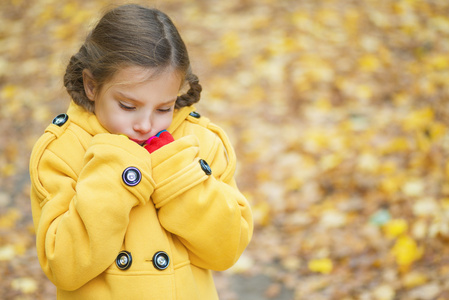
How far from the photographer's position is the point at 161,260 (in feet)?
6.01

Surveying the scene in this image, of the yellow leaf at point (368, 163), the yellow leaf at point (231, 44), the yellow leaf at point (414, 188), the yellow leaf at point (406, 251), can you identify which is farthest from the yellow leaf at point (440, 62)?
the yellow leaf at point (406, 251)

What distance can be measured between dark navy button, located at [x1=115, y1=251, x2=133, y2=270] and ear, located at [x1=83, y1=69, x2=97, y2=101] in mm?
578

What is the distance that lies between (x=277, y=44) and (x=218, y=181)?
4.61m

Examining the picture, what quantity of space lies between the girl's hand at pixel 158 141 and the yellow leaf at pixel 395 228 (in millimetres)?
2395

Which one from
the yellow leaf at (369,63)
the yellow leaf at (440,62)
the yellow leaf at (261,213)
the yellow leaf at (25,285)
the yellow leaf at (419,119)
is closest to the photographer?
the yellow leaf at (25,285)

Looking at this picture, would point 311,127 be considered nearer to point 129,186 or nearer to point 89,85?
point 89,85

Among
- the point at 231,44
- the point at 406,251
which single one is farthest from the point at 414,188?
the point at 231,44

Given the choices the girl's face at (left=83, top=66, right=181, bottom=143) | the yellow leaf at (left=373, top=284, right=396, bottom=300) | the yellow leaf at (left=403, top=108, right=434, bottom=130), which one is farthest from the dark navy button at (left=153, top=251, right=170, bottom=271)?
the yellow leaf at (left=403, top=108, right=434, bottom=130)

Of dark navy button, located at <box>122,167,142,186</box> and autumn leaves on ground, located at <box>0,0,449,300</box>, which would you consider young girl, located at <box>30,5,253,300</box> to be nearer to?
dark navy button, located at <box>122,167,142,186</box>

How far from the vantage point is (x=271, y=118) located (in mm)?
5387

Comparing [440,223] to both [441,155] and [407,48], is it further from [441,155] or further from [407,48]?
[407,48]

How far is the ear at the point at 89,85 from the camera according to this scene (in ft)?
6.37

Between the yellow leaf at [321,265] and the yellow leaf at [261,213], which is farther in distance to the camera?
the yellow leaf at [261,213]

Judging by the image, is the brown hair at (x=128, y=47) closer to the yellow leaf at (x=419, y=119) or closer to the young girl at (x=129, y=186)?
the young girl at (x=129, y=186)
